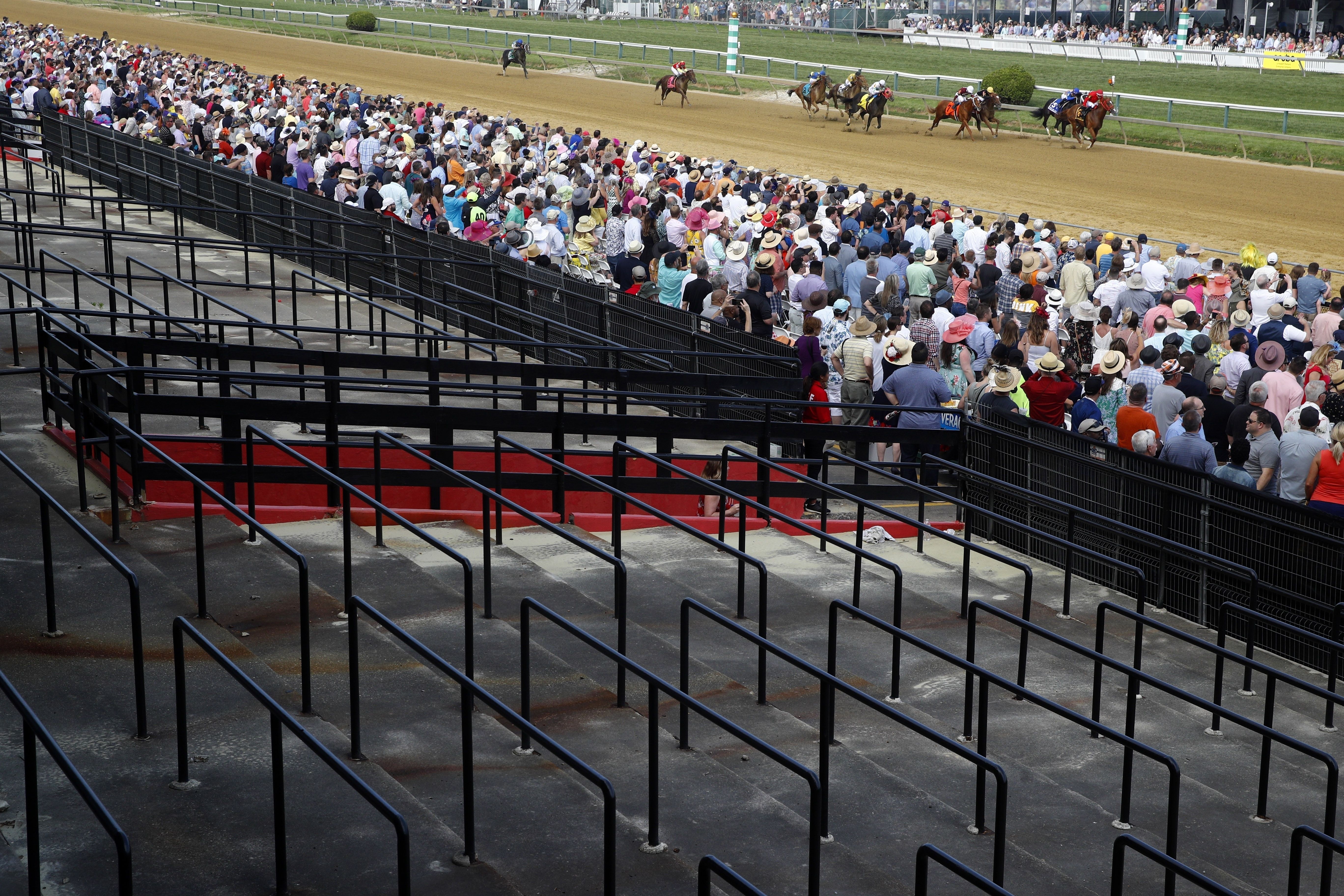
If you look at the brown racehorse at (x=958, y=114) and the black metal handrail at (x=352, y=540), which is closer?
the black metal handrail at (x=352, y=540)

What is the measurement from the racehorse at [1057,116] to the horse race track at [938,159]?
26.7 inches

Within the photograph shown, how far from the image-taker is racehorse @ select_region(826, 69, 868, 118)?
133ft

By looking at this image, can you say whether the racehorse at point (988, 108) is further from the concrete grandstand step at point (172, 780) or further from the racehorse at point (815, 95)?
the concrete grandstand step at point (172, 780)

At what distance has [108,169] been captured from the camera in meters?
22.8

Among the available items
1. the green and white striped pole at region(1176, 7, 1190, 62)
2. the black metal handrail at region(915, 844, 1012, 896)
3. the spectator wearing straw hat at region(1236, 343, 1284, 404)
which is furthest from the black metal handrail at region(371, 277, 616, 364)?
the green and white striped pole at region(1176, 7, 1190, 62)

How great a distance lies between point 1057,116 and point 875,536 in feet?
96.7

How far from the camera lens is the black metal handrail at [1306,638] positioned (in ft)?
24.5

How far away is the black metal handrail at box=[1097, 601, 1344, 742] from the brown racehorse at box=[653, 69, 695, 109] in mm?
38206

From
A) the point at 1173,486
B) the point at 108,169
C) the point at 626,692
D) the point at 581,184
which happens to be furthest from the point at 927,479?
the point at 108,169

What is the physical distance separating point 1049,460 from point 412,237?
32.0 feet

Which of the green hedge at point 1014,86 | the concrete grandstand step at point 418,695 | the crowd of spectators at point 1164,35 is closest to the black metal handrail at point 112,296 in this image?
the concrete grandstand step at point 418,695

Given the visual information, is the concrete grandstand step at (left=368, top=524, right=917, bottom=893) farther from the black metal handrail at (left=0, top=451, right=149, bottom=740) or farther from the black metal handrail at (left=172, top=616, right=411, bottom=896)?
the black metal handrail at (left=0, top=451, right=149, bottom=740)

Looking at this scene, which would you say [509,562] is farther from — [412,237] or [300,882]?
[412,237]

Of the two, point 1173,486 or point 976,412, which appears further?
point 976,412
